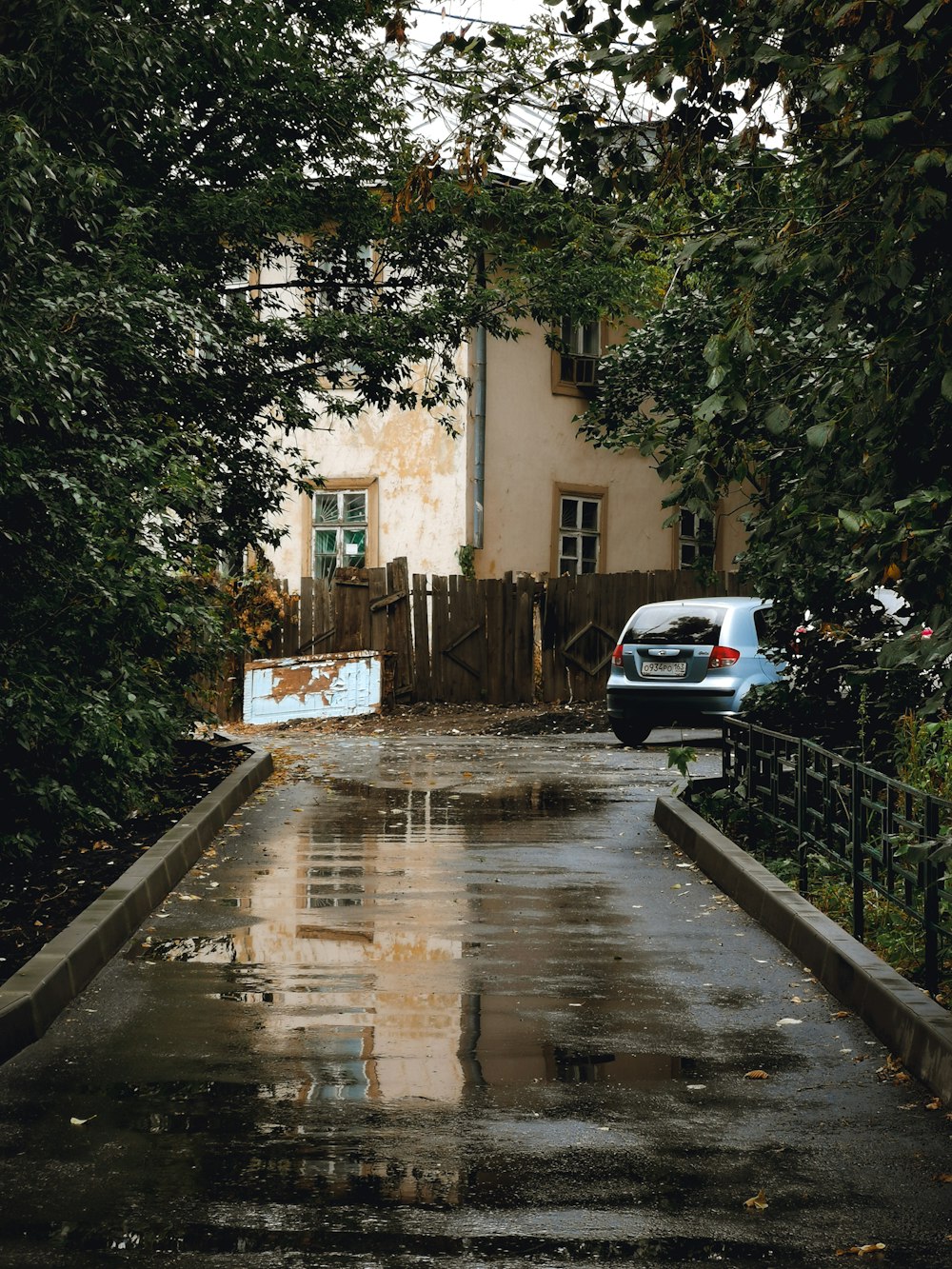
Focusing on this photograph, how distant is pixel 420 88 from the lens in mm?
16766

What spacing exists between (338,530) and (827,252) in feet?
78.9

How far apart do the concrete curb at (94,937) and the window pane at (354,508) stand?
17.2 m

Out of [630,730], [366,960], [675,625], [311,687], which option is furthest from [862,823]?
[311,687]

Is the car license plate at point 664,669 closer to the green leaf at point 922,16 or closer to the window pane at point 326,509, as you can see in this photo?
the window pane at point 326,509

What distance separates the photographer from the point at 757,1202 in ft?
15.1

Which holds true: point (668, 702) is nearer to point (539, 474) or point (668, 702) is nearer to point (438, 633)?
point (438, 633)

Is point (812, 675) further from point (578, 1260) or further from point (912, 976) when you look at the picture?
point (578, 1260)

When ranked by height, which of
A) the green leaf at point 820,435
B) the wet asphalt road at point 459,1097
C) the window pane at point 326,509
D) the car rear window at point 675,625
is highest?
the window pane at point 326,509

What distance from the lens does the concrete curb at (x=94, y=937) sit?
6344 millimetres

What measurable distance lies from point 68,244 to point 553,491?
17.5m

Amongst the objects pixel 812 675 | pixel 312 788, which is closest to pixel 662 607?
pixel 312 788

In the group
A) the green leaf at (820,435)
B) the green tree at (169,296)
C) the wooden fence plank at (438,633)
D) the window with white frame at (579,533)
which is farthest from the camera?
the window with white frame at (579,533)

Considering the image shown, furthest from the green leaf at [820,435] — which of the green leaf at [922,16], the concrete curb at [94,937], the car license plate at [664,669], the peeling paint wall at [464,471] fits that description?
the peeling paint wall at [464,471]

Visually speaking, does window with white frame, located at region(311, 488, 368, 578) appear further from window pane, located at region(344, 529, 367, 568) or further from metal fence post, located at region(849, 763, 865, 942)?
metal fence post, located at region(849, 763, 865, 942)
